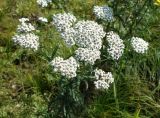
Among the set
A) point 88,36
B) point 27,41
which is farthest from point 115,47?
point 27,41

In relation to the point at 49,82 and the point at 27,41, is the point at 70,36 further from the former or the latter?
the point at 49,82

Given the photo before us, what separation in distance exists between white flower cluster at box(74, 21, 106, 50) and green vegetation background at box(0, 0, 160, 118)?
1001 millimetres

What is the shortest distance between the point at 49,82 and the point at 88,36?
1.61 meters

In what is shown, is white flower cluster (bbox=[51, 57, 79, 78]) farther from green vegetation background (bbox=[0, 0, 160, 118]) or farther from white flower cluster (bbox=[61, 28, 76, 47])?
green vegetation background (bbox=[0, 0, 160, 118])

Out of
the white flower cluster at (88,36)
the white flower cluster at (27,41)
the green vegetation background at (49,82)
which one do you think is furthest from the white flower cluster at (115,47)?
the green vegetation background at (49,82)

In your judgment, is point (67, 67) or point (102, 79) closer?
point (67, 67)

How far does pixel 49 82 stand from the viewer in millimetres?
4676

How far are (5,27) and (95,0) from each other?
1.31 m

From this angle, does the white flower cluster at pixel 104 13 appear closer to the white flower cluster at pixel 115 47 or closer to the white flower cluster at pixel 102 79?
the white flower cluster at pixel 115 47

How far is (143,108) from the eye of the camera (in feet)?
14.0

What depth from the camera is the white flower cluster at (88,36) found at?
3135 mm

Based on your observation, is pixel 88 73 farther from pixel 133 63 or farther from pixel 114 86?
pixel 133 63

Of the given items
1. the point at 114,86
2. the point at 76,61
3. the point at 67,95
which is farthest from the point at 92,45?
the point at 114,86

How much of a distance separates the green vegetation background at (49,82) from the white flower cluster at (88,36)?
1.00 m
